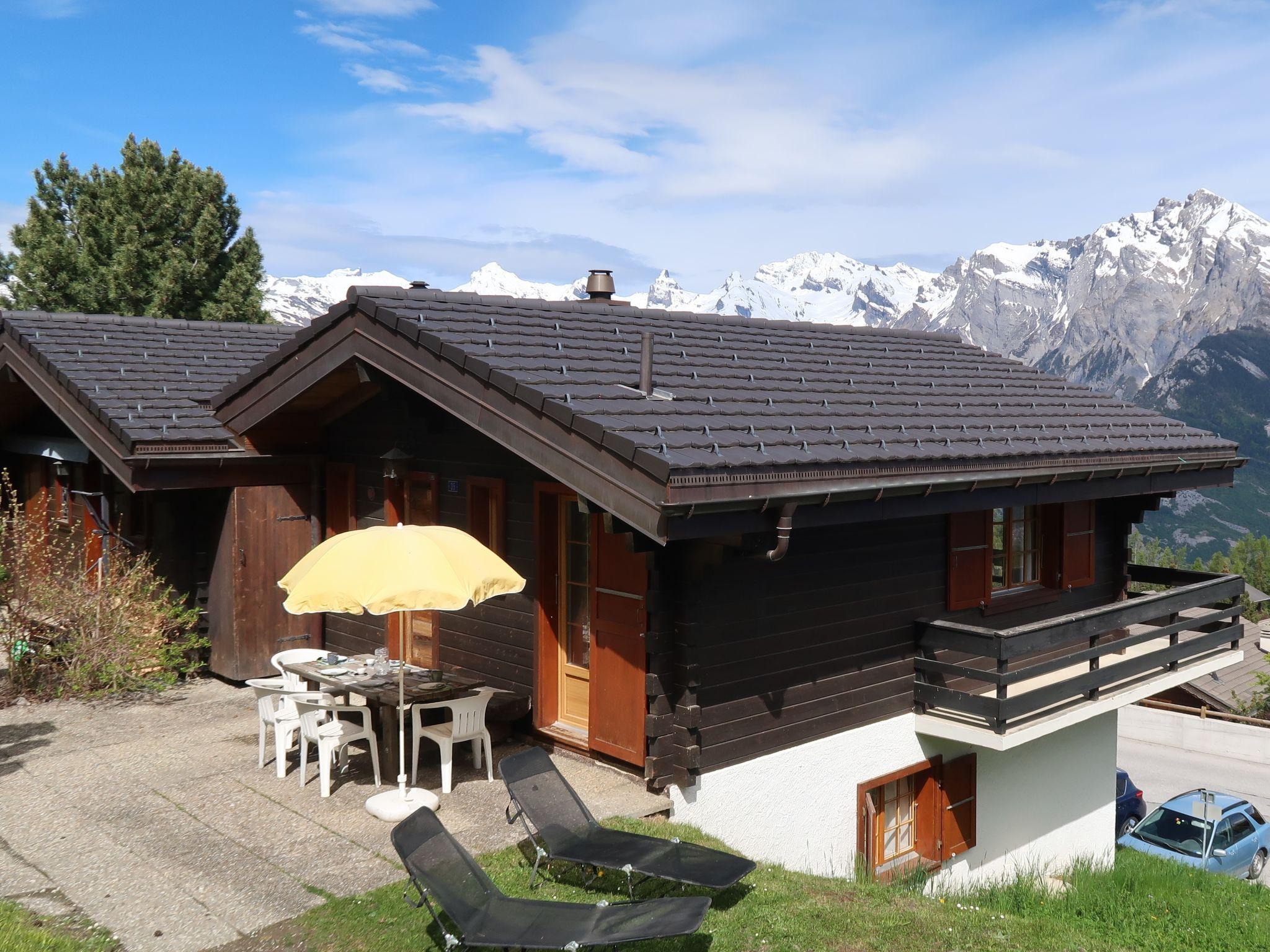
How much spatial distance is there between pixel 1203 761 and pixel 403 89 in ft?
79.9

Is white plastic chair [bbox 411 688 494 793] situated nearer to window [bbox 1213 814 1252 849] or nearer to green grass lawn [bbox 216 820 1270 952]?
green grass lawn [bbox 216 820 1270 952]

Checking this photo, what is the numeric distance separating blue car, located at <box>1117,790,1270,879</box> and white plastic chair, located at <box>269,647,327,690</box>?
40.2 ft

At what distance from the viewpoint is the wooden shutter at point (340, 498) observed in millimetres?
10086

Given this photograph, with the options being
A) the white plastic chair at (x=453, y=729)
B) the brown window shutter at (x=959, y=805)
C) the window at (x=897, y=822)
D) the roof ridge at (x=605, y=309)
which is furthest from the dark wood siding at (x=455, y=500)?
the brown window shutter at (x=959, y=805)

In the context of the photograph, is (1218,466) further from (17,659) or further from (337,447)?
(17,659)

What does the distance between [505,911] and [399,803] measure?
2128mm

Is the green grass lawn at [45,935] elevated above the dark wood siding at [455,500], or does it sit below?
below

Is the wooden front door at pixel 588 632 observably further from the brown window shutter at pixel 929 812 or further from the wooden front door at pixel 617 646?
the brown window shutter at pixel 929 812

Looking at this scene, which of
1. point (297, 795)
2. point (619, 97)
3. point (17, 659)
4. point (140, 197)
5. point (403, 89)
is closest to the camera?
point (297, 795)

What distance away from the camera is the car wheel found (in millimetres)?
15609

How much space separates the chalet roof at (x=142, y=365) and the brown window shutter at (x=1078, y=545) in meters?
8.11

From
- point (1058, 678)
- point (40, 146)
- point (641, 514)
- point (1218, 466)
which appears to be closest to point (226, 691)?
point (641, 514)

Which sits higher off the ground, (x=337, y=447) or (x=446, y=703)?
(x=337, y=447)

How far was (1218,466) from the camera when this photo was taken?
1048cm
